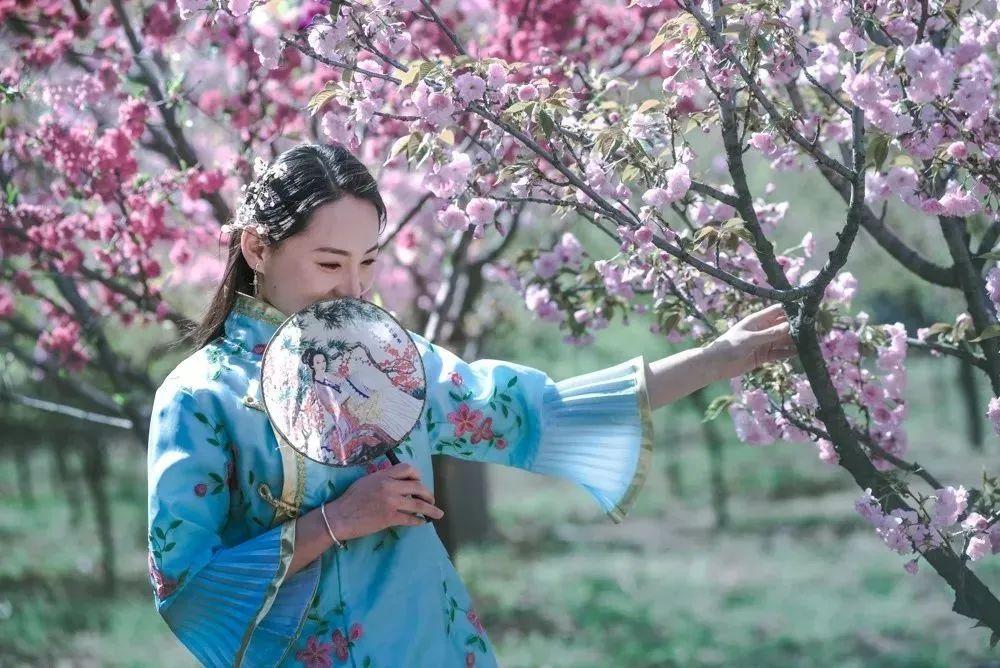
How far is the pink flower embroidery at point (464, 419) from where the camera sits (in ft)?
7.29

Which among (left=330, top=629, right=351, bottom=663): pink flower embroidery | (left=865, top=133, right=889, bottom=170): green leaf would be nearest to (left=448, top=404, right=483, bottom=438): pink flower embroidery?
(left=330, top=629, right=351, bottom=663): pink flower embroidery

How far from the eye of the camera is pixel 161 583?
6.35ft

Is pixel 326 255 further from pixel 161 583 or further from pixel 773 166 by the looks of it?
pixel 773 166

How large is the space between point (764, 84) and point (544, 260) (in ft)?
2.40

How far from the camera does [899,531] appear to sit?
251 cm

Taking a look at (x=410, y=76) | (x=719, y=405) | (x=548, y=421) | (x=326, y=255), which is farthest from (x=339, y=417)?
(x=719, y=405)

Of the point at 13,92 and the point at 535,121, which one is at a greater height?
the point at 13,92

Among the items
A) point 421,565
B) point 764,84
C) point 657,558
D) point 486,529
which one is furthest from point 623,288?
point 486,529

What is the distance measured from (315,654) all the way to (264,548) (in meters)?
0.20

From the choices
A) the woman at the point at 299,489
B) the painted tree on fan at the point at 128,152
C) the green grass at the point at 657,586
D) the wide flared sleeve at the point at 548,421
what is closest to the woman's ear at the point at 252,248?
the woman at the point at 299,489

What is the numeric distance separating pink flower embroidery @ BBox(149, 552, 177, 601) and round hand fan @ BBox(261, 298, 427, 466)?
10.7 inches

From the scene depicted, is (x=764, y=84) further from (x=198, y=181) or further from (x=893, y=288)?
(x=893, y=288)

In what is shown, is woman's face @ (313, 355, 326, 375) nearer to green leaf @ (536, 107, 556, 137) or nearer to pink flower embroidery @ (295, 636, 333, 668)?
pink flower embroidery @ (295, 636, 333, 668)

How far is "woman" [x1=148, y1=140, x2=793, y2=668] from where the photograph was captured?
6.31ft
